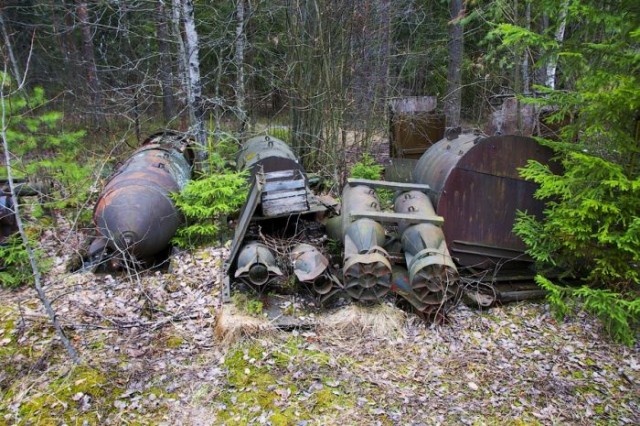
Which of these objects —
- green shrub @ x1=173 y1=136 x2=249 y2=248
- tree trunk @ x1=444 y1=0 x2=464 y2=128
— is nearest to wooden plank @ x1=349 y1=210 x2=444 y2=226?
green shrub @ x1=173 y1=136 x2=249 y2=248

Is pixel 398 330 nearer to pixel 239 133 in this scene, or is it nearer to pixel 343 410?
pixel 343 410

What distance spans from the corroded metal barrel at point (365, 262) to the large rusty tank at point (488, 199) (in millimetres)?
1221

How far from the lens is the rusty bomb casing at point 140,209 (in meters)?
5.86

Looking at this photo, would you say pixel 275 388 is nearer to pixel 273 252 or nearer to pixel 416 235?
pixel 273 252

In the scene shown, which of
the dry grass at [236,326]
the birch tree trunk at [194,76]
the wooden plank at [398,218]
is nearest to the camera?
the dry grass at [236,326]

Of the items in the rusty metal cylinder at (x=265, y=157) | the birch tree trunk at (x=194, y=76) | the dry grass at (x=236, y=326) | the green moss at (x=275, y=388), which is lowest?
the green moss at (x=275, y=388)

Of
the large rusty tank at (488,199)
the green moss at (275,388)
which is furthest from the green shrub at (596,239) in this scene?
the green moss at (275,388)

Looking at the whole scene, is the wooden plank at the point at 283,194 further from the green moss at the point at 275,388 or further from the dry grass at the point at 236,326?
the green moss at the point at 275,388

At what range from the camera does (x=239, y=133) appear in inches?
376

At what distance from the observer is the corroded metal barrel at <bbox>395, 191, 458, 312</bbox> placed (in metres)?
4.77

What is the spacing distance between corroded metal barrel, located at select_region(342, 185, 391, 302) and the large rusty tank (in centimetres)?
122

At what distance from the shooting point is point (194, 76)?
309 inches

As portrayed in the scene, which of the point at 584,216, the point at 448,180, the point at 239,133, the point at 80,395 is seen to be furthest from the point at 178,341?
the point at 239,133

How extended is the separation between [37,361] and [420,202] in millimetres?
4686
